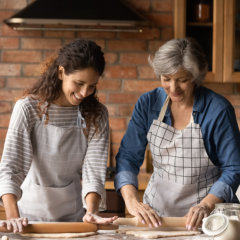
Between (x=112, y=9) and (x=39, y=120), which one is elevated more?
(x=112, y=9)

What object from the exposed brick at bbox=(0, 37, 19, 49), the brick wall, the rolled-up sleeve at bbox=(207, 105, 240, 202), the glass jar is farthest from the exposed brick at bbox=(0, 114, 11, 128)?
the glass jar

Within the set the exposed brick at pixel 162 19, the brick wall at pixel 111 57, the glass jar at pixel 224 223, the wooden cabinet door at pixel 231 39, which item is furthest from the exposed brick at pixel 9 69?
the glass jar at pixel 224 223

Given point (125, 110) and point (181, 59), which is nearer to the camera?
point (181, 59)

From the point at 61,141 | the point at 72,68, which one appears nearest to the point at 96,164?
the point at 61,141

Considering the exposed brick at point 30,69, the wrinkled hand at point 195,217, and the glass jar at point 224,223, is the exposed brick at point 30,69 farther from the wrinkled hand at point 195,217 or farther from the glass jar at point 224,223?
the glass jar at point 224,223

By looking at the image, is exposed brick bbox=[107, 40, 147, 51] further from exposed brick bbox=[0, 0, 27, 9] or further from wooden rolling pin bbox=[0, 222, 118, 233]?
wooden rolling pin bbox=[0, 222, 118, 233]

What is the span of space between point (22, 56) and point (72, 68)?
1530 mm

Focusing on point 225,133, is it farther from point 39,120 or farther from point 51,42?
point 51,42

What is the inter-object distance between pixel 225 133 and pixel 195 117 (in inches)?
5.3

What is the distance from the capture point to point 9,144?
1.62 metres

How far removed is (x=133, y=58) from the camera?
3.06 metres

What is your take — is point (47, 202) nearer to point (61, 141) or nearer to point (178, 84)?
point (61, 141)

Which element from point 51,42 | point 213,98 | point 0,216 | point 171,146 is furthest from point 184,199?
point 51,42

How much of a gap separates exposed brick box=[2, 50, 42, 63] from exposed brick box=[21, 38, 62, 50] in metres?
0.04
